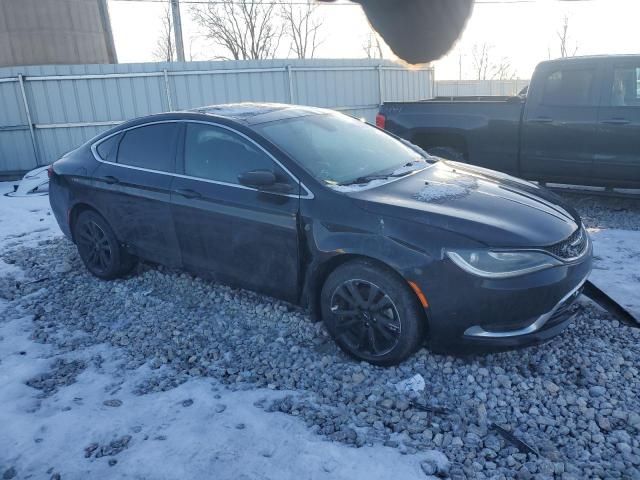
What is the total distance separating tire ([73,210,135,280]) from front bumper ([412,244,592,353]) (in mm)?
2931

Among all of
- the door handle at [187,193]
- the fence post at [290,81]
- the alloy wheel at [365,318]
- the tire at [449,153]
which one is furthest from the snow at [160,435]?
the fence post at [290,81]

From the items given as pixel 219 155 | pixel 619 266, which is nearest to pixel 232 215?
pixel 219 155

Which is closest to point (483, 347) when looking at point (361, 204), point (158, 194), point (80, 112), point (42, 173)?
point (361, 204)

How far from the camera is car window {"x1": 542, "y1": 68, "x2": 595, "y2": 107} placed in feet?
21.0

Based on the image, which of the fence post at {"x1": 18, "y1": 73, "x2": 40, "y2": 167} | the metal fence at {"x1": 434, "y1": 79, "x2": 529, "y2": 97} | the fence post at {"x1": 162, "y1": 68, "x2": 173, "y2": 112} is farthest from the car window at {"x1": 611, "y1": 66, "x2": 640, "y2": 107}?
the fence post at {"x1": 18, "y1": 73, "x2": 40, "y2": 167}

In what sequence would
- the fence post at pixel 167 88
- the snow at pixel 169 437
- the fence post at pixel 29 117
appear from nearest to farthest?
1. the snow at pixel 169 437
2. the fence post at pixel 29 117
3. the fence post at pixel 167 88

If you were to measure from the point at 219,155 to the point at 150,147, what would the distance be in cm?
79

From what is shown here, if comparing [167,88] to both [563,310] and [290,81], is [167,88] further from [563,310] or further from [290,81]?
[563,310]

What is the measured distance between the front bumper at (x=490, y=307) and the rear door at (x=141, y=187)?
7.31 feet

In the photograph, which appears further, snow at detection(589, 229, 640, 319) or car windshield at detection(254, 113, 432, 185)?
snow at detection(589, 229, 640, 319)

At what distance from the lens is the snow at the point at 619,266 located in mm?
4242

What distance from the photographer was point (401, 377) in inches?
131

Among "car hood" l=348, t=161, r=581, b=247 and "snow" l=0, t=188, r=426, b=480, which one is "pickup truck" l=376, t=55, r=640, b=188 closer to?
"car hood" l=348, t=161, r=581, b=247

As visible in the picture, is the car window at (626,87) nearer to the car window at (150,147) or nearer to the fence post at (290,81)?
the car window at (150,147)
